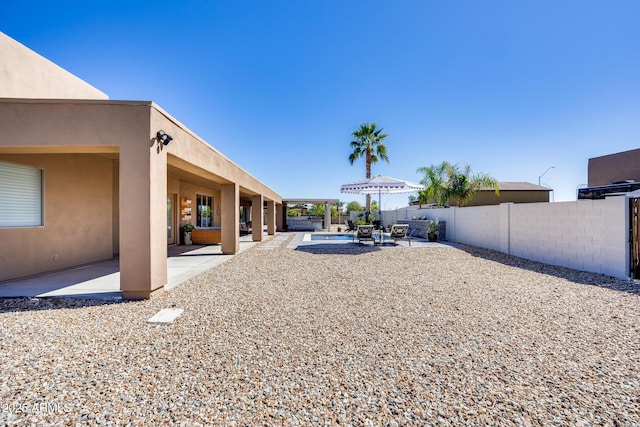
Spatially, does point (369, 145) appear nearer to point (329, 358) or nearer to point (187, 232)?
point (187, 232)

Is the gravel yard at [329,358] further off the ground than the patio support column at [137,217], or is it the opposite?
the patio support column at [137,217]

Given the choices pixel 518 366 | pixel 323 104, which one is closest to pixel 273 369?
pixel 518 366

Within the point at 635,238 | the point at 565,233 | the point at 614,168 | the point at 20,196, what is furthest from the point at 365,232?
the point at 614,168

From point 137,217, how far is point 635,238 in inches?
400

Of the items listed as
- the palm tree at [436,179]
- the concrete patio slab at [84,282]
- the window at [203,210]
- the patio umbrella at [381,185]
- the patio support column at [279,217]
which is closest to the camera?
the concrete patio slab at [84,282]

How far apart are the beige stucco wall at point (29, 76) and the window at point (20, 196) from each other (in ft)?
5.53

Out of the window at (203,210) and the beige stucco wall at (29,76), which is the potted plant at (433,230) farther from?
the beige stucco wall at (29,76)

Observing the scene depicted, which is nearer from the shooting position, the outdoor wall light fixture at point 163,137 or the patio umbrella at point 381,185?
the outdoor wall light fixture at point 163,137

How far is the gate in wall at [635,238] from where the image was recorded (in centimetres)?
590

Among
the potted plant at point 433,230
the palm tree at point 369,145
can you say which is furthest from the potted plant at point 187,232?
the palm tree at point 369,145

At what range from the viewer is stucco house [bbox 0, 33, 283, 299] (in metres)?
4.66

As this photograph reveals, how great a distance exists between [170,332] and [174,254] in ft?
25.5

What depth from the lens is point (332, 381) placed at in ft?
7.80

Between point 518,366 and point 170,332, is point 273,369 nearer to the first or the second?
point 170,332
